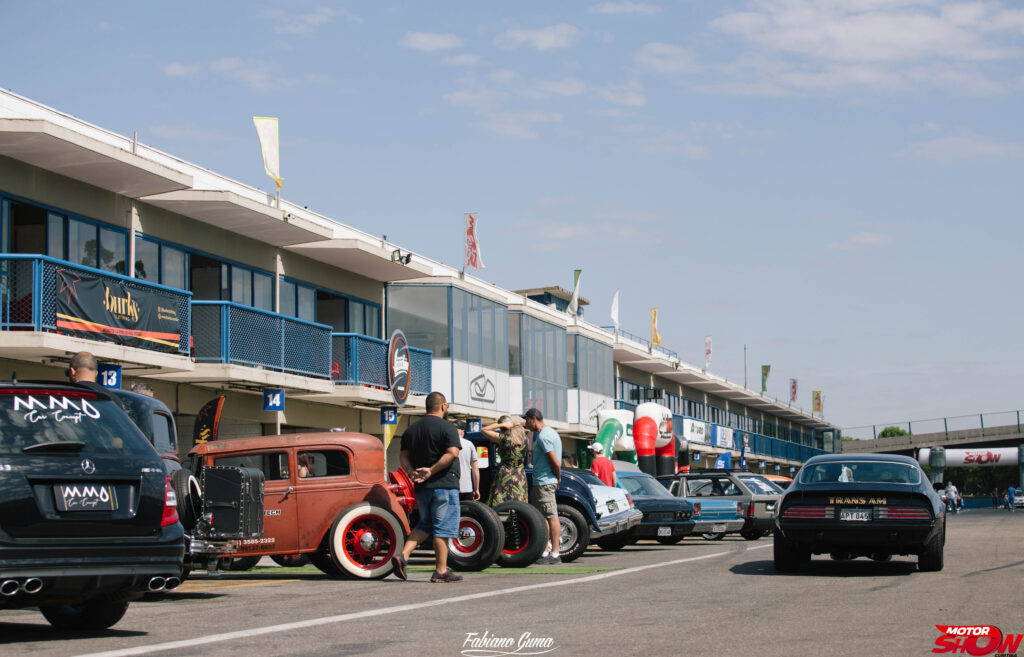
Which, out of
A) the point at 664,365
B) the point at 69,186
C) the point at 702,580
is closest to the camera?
the point at 702,580

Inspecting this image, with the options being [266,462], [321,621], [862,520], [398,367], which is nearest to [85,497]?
[321,621]

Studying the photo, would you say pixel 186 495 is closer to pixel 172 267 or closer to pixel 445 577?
pixel 445 577

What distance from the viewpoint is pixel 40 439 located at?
23.9ft

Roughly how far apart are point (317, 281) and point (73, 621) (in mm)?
20923

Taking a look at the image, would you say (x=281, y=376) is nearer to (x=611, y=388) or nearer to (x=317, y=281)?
(x=317, y=281)

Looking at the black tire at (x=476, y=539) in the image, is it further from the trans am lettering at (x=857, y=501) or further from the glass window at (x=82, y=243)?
the glass window at (x=82, y=243)

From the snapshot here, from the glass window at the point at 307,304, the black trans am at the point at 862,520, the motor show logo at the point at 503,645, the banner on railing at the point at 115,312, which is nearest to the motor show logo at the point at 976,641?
the motor show logo at the point at 503,645

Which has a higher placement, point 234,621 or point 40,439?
point 40,439

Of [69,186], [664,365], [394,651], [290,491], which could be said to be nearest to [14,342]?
[69,186]

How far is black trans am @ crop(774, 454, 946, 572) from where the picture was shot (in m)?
13.0

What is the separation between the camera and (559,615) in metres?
8.79

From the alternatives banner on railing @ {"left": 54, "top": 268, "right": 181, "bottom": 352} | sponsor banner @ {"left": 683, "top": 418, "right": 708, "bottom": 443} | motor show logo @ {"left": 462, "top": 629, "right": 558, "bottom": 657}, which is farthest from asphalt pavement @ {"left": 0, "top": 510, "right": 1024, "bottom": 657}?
sponsor banner @ {"left": 683, "top": 418, "right": 708, "bottom": 443}

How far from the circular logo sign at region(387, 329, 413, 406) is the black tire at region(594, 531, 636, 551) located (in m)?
3.99

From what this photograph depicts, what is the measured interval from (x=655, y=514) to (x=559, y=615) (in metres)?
12.9
